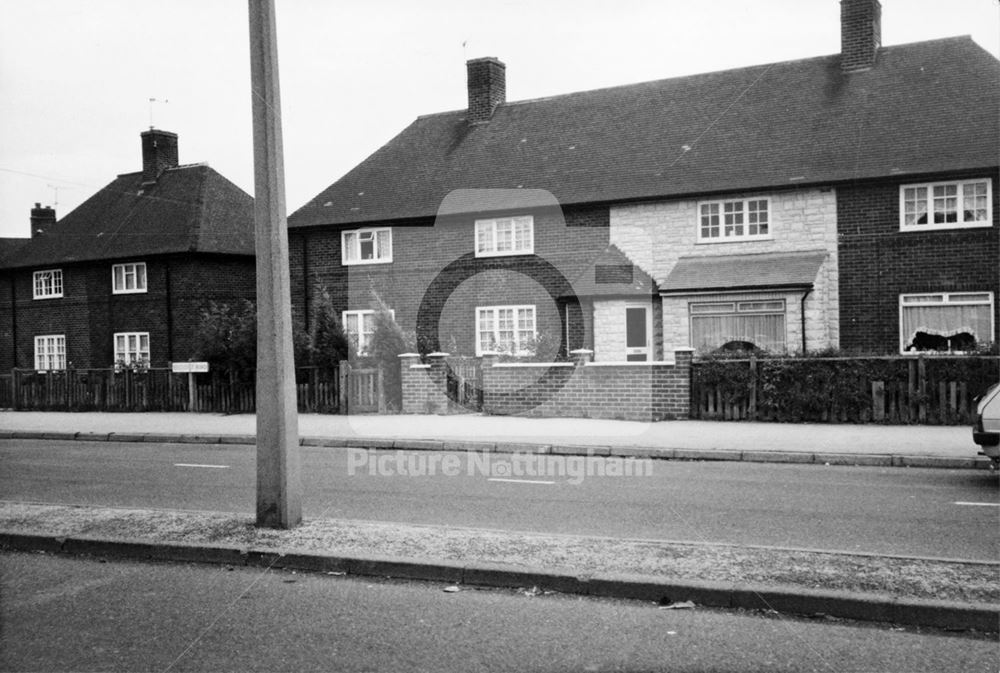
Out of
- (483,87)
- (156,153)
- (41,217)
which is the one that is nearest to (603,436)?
(483,87)

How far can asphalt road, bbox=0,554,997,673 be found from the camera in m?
5.01

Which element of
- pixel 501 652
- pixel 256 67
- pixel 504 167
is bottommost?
pixel 501 652

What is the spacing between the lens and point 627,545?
7199 millimetres

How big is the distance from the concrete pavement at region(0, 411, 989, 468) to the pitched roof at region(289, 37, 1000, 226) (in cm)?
980

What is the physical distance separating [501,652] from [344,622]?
1.13m

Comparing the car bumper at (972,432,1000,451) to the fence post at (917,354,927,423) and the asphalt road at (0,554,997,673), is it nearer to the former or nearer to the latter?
the fence post at (917,354,927,423)

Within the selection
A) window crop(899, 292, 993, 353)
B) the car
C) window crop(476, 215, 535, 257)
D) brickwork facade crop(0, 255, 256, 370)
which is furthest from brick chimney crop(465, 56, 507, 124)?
the car

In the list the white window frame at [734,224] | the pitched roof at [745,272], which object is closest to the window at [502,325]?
the pitched roof at [745,272]

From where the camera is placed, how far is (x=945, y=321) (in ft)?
75.4

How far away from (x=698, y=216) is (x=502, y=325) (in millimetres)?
6639

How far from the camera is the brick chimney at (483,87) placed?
3316 cm

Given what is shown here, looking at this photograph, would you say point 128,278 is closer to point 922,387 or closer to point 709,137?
point 709,137

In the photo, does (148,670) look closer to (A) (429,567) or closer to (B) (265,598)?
(B) (265,598)

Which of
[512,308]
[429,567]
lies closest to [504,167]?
[512,308]
